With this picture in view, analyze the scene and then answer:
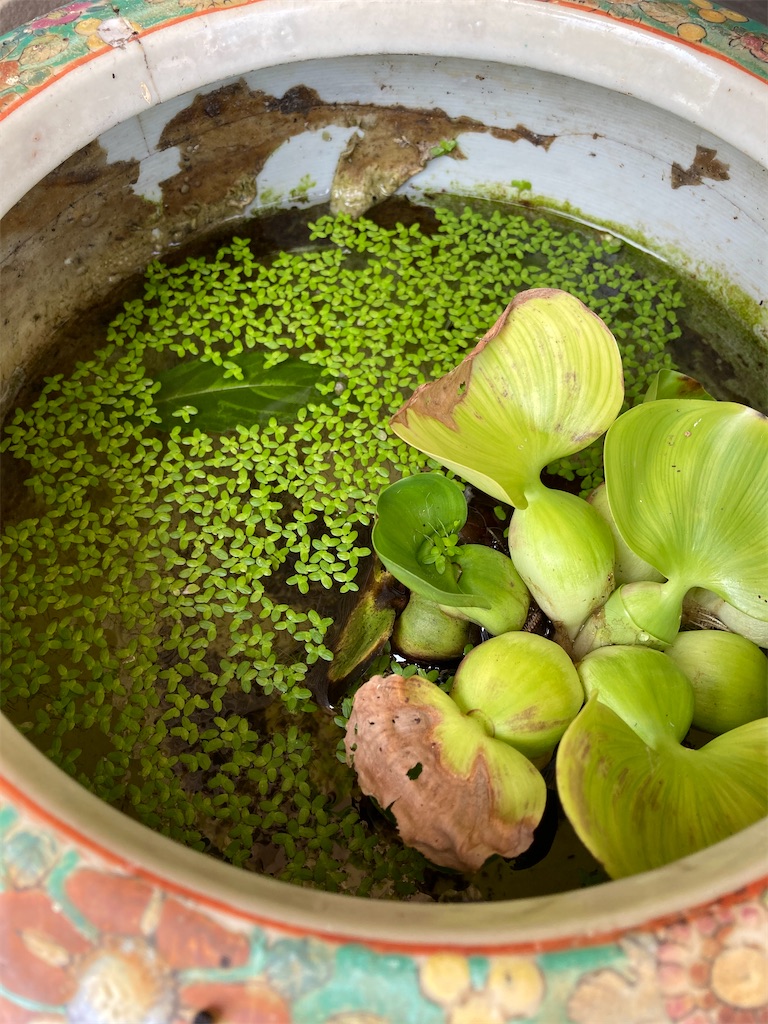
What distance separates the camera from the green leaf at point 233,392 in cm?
165

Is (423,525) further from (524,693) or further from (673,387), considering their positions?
(673,387)

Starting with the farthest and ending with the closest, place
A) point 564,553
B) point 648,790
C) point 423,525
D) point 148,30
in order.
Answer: point 148,30 → point 423,525 → point 564,553 → point 648,790

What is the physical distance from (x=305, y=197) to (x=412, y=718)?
4.27 ft

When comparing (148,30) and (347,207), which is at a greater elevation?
(148,30)

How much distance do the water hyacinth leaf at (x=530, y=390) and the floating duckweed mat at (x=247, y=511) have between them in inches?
13.7

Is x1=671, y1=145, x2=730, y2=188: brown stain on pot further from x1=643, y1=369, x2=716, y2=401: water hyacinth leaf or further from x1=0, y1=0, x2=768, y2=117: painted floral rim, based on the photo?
x1=643, y1=369, x2=716, y2=401: water hyacinth leaf

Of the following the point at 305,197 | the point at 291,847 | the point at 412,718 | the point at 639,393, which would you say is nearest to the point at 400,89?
the point at 305,197

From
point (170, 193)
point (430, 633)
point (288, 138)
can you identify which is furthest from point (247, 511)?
point (288, 138)

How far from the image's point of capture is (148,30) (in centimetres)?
142

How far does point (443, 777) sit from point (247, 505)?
2.18 ft

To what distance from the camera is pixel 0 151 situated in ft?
4.24

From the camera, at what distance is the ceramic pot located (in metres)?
0.72

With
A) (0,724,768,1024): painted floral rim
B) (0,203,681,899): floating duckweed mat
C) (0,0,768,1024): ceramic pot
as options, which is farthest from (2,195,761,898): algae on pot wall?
(0,724,768,1024): painted floral rim

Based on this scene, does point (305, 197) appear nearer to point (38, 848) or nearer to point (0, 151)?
point (0, 151)
